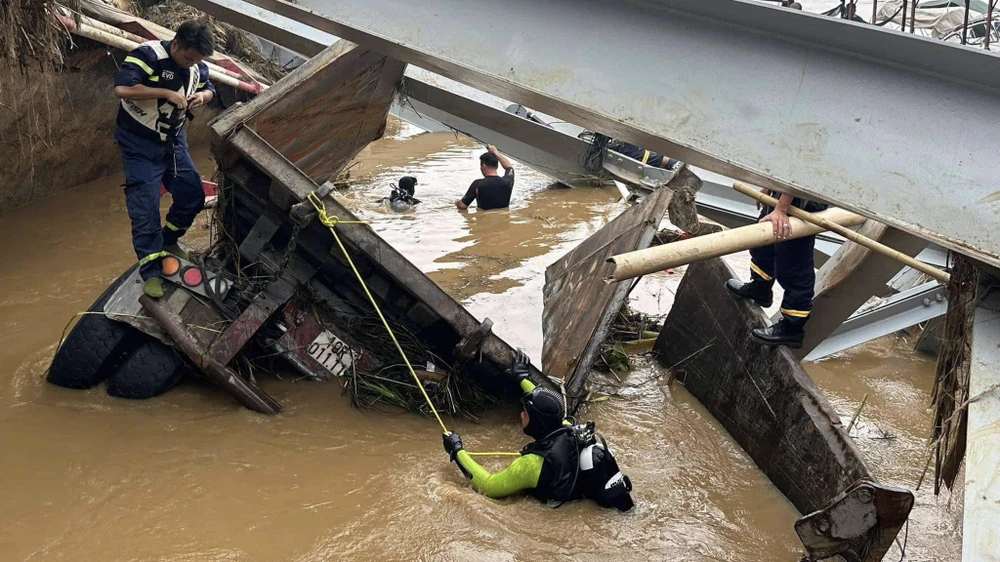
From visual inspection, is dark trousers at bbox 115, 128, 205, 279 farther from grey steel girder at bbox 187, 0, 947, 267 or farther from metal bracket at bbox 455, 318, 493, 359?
metal bracket at bbox 455, 318, 493, 359

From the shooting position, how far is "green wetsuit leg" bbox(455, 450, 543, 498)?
14.1ft

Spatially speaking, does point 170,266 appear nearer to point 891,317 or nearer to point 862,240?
point 862,240

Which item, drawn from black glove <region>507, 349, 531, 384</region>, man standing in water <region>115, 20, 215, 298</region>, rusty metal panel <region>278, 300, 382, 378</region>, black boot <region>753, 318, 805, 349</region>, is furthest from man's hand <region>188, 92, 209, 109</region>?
black boot <region>753, 318, 805, 349</region>

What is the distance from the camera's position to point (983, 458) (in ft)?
7.38

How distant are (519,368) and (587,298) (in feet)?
2.42

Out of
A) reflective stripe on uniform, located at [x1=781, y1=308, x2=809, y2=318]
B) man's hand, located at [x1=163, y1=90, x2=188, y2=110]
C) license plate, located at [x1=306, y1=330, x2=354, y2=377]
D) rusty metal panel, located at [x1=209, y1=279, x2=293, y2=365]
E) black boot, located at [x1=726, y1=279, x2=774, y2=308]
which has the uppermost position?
man's hand, located at [x1=163, y1=90, x2=188, y2=110]

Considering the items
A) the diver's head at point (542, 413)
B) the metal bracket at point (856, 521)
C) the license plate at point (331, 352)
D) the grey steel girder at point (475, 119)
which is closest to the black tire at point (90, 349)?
the license plate at point (331, 352)

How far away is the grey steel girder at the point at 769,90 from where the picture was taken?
2.22 metres

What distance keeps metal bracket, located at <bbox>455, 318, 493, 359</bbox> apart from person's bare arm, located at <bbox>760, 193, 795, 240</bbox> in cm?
206

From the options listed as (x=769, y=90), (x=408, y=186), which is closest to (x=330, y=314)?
(x=769, y=90)

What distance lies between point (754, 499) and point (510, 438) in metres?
1.50

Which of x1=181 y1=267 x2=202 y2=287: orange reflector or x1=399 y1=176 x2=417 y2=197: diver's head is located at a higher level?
x1=181 y1=267 x2=202 y2=287: orange reflector

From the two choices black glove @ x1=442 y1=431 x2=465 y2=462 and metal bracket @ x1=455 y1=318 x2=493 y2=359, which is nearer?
black glove @ x1=442 y1=431 x2=465 y2=462

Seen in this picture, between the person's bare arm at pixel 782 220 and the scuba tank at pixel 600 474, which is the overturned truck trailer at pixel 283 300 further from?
the person's bare arm at pixel 782 220
